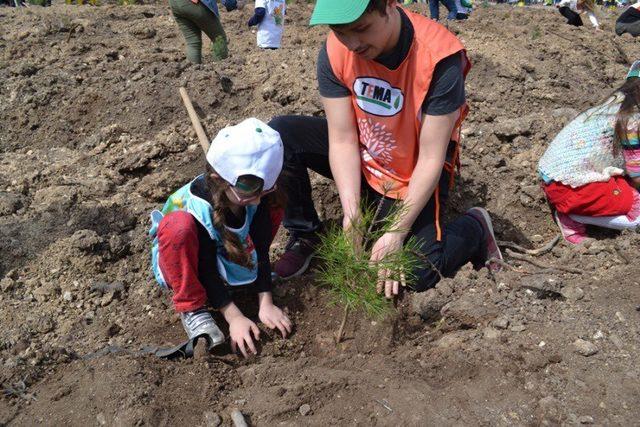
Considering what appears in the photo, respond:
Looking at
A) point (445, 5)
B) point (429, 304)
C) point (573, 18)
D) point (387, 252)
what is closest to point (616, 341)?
point (429, 304)

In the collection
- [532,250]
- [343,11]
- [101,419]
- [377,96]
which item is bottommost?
[532,250]

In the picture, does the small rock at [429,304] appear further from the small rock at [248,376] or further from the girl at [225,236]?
the small rock at [248,376]

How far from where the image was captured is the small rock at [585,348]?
2107 mm

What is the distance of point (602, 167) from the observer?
3162 millimetres

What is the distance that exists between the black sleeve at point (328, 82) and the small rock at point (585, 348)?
1.39m

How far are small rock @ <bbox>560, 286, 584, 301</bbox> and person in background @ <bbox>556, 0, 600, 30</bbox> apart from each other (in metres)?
7.89

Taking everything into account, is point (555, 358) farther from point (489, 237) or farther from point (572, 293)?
point (489, 237)

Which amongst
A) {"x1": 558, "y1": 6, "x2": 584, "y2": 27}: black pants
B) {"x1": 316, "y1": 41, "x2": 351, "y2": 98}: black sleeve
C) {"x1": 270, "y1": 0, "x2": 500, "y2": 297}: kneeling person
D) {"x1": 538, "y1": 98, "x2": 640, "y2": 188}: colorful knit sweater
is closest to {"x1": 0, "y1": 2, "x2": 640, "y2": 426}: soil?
{"x1": 270, "y1": 0, "x2": 500, "y2": 297}: kneeling person

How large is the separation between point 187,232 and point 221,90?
2.61 meters

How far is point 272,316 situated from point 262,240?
344 mm

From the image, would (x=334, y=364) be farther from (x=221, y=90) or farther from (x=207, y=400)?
(x=221, y=90)

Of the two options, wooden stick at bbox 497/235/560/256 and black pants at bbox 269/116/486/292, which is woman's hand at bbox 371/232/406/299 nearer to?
black pants at bbox 269/116/486/292

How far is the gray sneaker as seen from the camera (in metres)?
2.41

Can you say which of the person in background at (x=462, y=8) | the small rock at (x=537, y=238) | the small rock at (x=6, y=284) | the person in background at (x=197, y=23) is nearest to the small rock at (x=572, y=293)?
the small rock at (x=537, y=238)
